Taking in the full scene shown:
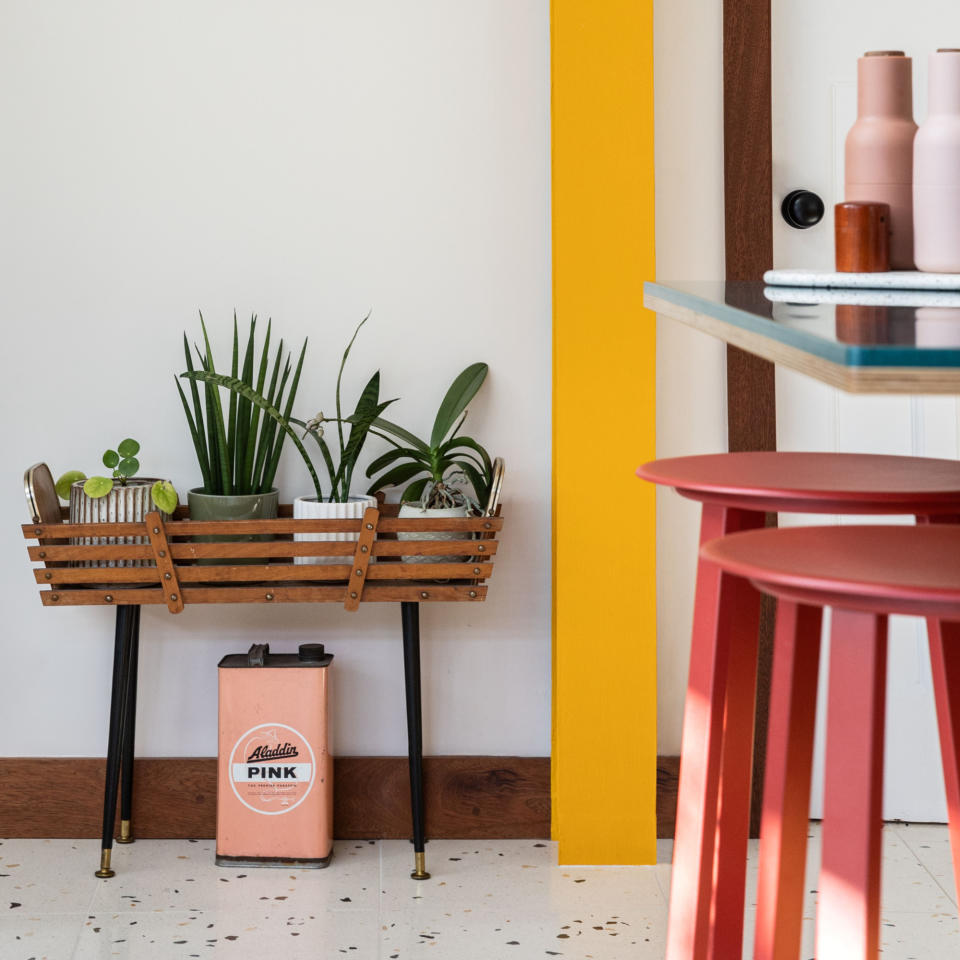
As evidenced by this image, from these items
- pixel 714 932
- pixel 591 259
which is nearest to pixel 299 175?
pixel 591 259

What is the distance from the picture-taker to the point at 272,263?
257 cm

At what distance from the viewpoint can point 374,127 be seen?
2553mm

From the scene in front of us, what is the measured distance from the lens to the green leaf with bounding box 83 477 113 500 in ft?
7.54

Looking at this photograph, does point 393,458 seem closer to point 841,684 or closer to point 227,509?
point 227,509

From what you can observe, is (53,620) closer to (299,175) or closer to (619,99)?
(299,175)

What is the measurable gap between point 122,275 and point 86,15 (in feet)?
1.75

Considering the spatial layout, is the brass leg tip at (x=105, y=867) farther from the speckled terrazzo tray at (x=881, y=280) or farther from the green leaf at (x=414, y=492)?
the speckled terrazzo tray at (x=881, y=280)

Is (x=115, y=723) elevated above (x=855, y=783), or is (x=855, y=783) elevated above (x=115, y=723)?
(x=855, y=783)

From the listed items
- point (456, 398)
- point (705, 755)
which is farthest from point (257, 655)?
point (705, 755)

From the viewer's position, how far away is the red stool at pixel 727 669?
1219 mm

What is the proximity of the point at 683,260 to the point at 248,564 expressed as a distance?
1.12 meters

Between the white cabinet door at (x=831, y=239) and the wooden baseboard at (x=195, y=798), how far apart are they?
1.80 feet

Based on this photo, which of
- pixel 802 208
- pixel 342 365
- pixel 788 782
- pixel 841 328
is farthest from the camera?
pixel 802 208

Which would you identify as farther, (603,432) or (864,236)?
(603,432)
